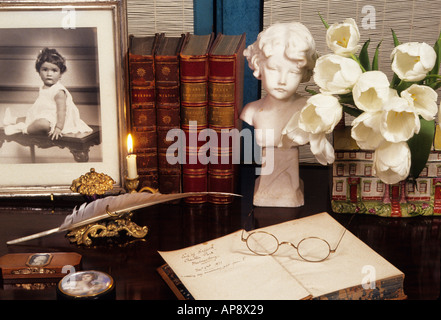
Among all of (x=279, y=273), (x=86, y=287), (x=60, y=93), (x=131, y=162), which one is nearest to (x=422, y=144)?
(x=279, y=273)

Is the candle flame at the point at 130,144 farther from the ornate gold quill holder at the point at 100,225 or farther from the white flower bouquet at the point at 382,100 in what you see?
the white flower bouquet at the point at 382,100

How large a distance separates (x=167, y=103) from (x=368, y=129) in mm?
476

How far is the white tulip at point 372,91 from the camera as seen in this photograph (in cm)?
100

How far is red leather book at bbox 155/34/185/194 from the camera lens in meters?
1.26

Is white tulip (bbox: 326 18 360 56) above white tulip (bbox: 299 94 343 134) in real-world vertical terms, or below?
above

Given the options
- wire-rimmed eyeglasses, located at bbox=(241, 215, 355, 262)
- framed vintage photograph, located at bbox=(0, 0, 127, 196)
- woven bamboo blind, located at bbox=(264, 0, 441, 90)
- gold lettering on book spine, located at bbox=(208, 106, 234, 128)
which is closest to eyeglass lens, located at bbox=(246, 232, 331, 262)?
wire-rimmed eyeglasses, located at bbox=(241, 215, 355, 262)

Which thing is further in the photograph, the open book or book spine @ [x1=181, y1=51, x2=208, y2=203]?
book spine @ [x1=181, y1=51, x2=208, y2=203]

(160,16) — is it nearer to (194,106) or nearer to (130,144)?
(194,106)

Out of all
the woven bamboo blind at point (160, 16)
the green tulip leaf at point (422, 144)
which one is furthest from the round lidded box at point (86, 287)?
the woven bamboo blind at point (160, 16)

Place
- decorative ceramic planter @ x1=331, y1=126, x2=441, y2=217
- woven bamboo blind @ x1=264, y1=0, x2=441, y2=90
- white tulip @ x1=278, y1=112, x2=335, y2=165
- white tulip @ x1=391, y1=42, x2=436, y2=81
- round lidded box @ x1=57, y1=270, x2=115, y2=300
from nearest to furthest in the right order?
round lidded box @ x1=57, y1=270, x2=115, y2=300 < white tulip @ x1=391, y1=42, x2=436, y2=81 < white tulip @ x1=278, y1=112, x2=335, y2=165 < decorative ceramic planter @ x1=331, y1=126, x2=441, y2=217 < woven bamboo blind @ x1=264, y1=0, x2=441, y2=90

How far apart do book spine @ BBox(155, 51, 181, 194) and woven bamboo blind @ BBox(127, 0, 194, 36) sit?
0.88 ft

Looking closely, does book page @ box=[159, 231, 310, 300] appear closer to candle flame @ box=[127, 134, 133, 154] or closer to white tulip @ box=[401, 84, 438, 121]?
candle flame @ box=[127, 134, 133, 154]

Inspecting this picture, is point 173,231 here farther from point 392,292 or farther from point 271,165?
point 392,292
